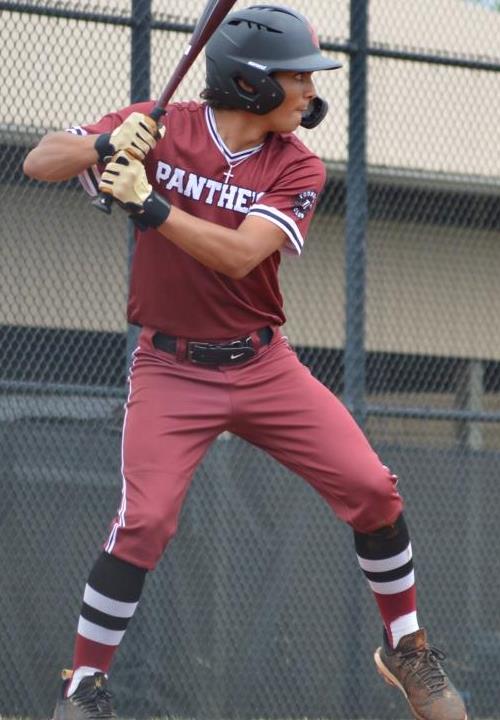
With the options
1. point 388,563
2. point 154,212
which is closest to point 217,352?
point 154,212

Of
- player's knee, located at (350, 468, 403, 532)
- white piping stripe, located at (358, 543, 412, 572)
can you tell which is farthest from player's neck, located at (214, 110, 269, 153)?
white piping stripe, located at (358, 543, 412, 572)

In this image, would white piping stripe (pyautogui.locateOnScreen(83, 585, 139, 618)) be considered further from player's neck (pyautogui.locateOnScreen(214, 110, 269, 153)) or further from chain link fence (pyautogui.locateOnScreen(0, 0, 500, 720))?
chain link fence (pyautogui.locateOnScreen(0, 0, 500, 720))

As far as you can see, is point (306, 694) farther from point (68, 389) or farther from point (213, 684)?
point (68, 389)

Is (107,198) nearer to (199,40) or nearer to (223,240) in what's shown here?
(223,240)

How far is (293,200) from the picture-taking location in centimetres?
435

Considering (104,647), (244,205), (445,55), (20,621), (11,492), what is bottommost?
(20,621)

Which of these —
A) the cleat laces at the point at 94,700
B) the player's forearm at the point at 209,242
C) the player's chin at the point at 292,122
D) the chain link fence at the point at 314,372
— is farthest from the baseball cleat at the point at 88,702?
the chain link fence at the point at 314,372

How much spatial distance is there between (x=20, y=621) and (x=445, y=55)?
3.41 metres

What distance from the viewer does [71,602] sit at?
6297mm

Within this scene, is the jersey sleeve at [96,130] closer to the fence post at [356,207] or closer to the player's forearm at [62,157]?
the player's forearm at [62,157]

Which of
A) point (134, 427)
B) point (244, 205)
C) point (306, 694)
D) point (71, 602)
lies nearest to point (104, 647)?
point (134, 427)

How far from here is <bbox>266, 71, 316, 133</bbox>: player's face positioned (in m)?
4.39

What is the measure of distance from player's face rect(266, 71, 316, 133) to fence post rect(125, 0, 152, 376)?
212 centimetres

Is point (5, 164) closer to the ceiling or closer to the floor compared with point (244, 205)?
closer to the floor
